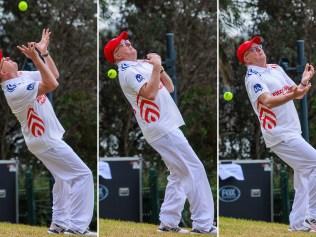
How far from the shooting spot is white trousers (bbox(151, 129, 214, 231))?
5258 mm

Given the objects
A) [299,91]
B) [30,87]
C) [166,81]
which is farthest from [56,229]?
[299,91]

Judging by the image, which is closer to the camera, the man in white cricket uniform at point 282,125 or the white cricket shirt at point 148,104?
the white cricket shirt at point 148,104

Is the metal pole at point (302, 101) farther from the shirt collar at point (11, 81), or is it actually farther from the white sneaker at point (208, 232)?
the shirt collar at point (11, 81)

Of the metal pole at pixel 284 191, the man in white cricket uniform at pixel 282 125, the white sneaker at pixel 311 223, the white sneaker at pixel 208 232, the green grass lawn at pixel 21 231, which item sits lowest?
the green grass lawn at pixel 21 231

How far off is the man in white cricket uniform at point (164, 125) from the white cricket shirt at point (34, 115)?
630 millimetres

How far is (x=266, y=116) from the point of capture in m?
5.49

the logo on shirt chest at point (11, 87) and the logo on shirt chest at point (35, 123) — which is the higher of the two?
the logo on shirt chest at point (11, 87)

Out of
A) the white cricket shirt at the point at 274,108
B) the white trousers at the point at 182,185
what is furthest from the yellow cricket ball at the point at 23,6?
the white cricket shirt at the point at 274,108

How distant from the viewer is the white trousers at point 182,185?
5258 mm

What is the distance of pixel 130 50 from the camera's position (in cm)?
525

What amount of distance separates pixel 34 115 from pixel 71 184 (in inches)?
22.2

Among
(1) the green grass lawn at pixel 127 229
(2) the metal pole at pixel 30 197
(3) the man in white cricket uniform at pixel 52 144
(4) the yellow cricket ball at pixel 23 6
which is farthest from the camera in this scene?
(2) the metal pole at pixel 30 197

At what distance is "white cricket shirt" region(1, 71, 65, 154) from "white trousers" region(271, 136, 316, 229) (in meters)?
1.60

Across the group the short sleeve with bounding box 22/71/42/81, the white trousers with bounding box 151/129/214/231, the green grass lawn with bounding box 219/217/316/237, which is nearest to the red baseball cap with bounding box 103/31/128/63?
the short sleeve with bounding box 22/71/42/81
